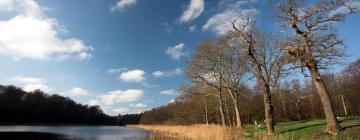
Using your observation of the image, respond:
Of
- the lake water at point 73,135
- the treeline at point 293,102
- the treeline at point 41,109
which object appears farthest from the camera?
the treeline at point 41,109

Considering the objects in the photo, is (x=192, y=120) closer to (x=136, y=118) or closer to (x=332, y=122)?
(x=332, y=122)

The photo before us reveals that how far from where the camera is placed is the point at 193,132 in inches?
760

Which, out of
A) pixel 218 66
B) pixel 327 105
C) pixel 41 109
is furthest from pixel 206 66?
pixel 41 109

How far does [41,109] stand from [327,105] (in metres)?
106

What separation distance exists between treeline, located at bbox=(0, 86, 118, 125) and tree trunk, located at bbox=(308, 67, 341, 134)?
297ft

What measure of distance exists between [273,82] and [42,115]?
96942 millimetres

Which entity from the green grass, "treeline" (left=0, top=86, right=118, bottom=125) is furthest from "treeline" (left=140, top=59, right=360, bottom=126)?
"treeline" (left=0, top=86, right=118, bottom=125)

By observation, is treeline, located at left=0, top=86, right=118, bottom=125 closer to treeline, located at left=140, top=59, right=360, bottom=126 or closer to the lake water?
the lake water

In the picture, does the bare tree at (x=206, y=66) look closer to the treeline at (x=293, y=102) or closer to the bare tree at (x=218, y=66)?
the bare tree at (x=218, y=66)

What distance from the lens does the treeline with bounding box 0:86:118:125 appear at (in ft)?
293

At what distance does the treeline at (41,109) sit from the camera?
293 feet

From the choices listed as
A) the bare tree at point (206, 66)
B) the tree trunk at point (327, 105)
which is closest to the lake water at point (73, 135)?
the bare tree at point (206, 66)

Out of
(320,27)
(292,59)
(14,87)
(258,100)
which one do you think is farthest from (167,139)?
(14,87)

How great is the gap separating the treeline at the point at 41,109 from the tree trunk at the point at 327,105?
90.6 m
